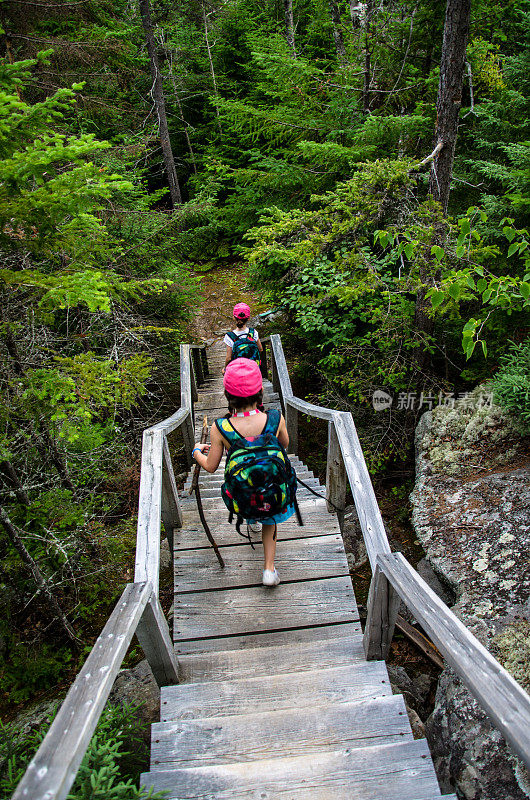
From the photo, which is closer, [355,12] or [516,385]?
[516,385]

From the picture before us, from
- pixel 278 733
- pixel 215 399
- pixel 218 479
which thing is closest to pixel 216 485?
pixel 218 479

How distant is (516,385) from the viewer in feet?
17.1

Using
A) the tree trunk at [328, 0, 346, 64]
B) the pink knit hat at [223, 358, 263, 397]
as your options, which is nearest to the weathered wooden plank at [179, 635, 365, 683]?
the pink knit hat at [223, 358, 263, 397]

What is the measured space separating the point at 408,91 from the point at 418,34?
78cm

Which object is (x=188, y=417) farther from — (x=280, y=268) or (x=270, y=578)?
(x=270, y=578)

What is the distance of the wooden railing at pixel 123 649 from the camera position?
54.9 inches

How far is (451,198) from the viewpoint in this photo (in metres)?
7.18

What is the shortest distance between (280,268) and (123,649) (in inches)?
270

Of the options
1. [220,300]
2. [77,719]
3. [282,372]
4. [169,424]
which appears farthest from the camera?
[220,300]

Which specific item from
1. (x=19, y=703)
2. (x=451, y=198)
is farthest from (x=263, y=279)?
(x=19, y=703)

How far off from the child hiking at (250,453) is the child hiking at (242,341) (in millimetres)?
3133

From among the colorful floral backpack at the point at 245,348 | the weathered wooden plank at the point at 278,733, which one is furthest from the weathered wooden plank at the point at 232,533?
the colorful floral backpack at the point at 245,348

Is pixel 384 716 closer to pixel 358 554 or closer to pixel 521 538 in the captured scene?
pixel 521 538

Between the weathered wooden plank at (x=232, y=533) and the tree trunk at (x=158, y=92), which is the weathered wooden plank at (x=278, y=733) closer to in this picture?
the weathered wooden plank at (x=232, y=533)
